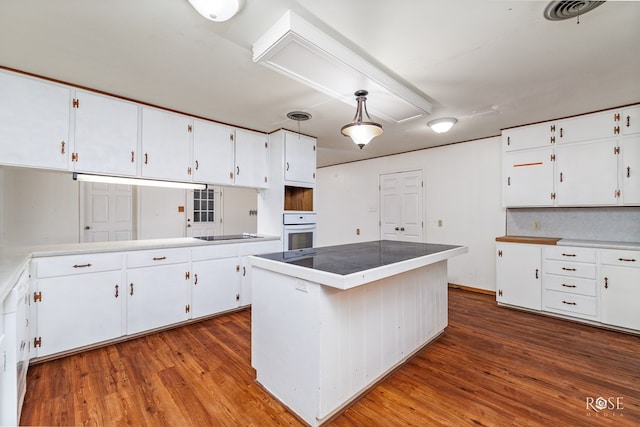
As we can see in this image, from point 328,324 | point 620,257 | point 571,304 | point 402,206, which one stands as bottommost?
point 571,304

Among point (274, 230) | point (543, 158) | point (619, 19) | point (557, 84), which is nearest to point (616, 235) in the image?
point (543, 158)

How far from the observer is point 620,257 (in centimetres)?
288

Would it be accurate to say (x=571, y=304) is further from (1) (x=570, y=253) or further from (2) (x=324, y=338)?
(2) (x=324, y=338)

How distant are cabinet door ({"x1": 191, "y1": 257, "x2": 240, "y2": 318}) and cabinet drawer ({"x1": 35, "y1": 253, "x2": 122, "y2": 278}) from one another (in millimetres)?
749

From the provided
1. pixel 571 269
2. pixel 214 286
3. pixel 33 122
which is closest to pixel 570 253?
pixel 571 269

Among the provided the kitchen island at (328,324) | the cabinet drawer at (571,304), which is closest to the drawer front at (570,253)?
the cabinet drawer at (571,304)

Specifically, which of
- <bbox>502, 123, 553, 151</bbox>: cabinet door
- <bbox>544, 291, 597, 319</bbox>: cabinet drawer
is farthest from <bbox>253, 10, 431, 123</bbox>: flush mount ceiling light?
<bbox>544, 291, 597, 319</bbox>: cabinet drawer

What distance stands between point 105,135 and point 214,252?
1.57 metres

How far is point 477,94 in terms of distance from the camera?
8.80 feet

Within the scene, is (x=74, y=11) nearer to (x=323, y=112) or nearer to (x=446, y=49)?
(x=323, y=112)

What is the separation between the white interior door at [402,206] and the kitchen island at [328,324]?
276cm

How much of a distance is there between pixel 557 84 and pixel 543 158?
4.25ft

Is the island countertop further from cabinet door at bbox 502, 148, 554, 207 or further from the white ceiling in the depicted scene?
cabinet door at bbox 502, 148, 554, 207

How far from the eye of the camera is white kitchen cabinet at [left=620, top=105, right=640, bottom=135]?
9.59 feet
